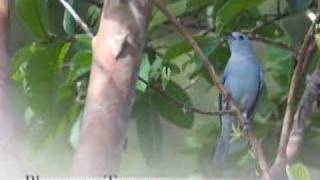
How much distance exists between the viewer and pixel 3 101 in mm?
1011

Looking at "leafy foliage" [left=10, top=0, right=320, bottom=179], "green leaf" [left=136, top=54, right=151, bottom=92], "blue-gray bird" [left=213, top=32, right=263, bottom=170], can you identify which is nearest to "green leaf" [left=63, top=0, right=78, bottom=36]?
"leafy foliage" [left=10, top=0, right=320, bottom=179]

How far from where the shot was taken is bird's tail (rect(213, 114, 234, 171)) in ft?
4.24

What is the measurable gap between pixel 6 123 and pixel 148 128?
1.23ft

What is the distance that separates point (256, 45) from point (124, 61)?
70 cm

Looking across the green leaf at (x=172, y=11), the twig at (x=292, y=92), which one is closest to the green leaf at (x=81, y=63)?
the green leaf at (x=172, y=11)

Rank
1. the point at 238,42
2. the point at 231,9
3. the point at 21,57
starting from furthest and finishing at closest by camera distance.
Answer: the point at 238,42 < the point at 21,57 < the point at 231,9

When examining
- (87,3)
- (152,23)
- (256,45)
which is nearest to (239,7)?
(152,23)

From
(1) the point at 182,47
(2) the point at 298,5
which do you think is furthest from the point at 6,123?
(2) the point at 298,5

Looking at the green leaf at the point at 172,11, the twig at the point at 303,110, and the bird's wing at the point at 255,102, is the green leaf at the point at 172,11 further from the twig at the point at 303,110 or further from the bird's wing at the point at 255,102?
the twig at the point at 303,110

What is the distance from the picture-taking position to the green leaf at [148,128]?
1305 millimetres

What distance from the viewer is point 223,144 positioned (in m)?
1.32

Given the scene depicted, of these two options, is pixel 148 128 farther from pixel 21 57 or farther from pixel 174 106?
pixel 21 57

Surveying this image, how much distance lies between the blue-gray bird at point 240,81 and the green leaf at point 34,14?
28 cm

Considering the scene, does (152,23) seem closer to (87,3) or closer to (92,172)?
(87,3)
